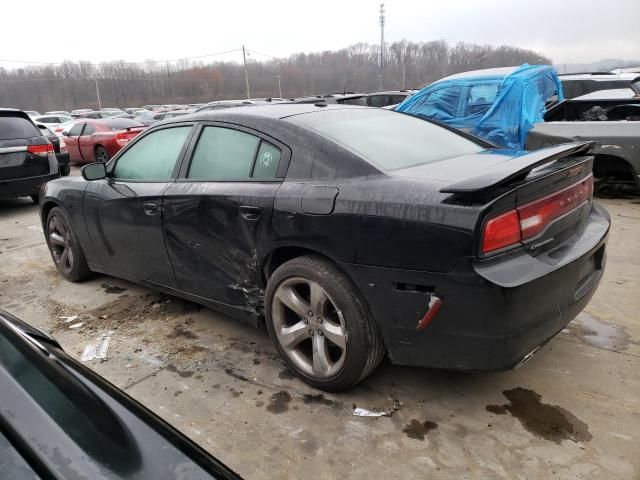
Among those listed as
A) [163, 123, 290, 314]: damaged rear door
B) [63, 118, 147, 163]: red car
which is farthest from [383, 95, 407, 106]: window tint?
[163, 123, 290, 314]: damaged rear door

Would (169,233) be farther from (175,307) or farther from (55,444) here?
(55,444)

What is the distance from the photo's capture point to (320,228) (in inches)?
100

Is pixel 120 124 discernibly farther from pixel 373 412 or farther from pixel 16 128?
pixel 373 412

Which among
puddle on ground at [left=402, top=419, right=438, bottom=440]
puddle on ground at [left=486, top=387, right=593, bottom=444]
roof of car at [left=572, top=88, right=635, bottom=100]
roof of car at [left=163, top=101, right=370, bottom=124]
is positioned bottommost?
puddle on ground at [left=402, top=419, right=438, bottom=440]

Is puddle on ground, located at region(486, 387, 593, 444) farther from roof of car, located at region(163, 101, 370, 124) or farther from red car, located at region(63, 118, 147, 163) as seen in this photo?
red car, located at region(63, 118, 147, 163)

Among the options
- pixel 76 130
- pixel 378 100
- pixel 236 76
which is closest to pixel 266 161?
pixel 76 130

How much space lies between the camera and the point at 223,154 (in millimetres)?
3201

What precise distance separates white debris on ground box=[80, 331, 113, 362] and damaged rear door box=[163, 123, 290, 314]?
66 cm

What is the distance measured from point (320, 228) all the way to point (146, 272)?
1.85m

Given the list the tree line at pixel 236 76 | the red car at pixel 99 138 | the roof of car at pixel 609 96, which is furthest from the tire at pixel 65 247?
the tree line at pixel 236 76

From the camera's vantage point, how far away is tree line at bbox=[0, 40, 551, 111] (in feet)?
199

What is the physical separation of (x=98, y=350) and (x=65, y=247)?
171 centimetres

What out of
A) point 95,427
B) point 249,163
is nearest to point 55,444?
point 95,427

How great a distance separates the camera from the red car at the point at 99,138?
13211 millimetres
